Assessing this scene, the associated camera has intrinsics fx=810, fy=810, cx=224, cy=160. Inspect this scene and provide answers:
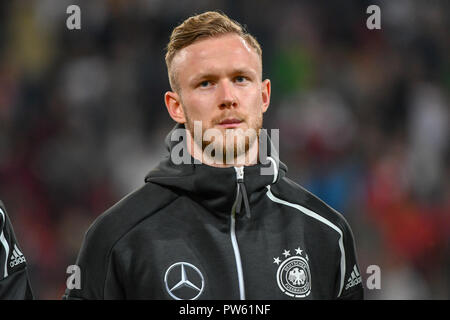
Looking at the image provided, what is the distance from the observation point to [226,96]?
2809 mm

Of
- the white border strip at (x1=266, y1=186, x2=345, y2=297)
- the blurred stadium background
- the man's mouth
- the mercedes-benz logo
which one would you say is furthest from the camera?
the blurred stadium background

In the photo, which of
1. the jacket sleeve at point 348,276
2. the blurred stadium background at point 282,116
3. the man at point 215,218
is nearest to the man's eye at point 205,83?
the man at point 215,218

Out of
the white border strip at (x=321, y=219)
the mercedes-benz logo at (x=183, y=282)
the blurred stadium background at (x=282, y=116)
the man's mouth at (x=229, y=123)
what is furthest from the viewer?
the blurred stadium background at (x=282, y=116)

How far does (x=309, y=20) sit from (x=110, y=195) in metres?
2.55

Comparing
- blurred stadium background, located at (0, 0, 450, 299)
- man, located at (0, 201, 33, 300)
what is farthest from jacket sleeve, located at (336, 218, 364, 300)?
blurred stadium background, located at (0, 0, 450, 299)

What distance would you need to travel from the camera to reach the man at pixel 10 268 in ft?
9.73

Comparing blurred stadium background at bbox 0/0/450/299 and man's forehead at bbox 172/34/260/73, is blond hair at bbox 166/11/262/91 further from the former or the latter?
blurred stadium background at bbox 0/0/450/299

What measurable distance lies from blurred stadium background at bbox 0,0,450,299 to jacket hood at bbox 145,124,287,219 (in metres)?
2.92

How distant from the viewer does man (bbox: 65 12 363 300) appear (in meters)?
2.75

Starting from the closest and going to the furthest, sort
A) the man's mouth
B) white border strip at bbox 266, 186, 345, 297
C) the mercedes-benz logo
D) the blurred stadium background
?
the mercedes-benz logo
the man's mouth
white border strip at bbox 266, 186, 345, 297
the blurred stadium background

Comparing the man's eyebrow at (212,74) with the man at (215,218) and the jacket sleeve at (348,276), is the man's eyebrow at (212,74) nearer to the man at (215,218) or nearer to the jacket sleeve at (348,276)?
the man at (215,218)

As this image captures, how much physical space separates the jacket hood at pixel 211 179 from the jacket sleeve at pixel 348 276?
341 millimetres

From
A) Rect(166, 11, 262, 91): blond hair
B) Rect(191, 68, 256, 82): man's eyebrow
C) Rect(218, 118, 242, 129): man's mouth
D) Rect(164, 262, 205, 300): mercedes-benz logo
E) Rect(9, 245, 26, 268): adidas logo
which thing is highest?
Rect(166, 11, 262, 91): blond hair

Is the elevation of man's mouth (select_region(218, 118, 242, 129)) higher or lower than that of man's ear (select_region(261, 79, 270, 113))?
lower
